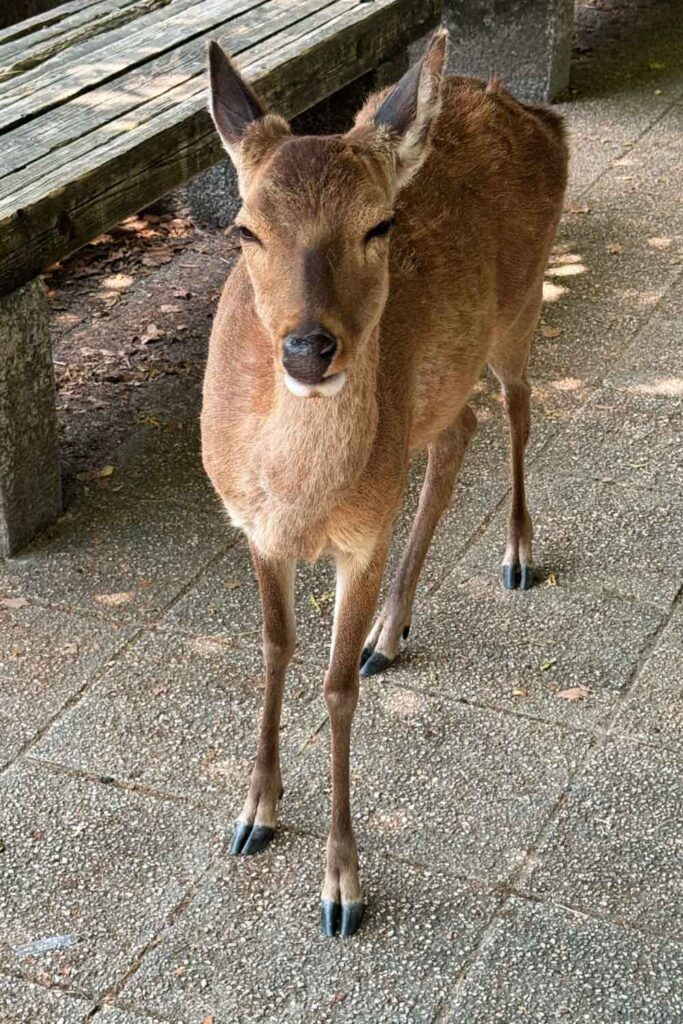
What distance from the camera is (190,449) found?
570 cm

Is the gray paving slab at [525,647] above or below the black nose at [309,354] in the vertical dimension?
below

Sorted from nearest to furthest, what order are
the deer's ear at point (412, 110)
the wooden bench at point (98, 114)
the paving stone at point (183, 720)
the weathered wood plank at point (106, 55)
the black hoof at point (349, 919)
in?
the deer's ear at point (412, 110) → the black hoof at point (349, 919) → the paving stone at point (183, 720) → the wooden bench at point (98, 114) → the weathered wood plank at point (106, 55)

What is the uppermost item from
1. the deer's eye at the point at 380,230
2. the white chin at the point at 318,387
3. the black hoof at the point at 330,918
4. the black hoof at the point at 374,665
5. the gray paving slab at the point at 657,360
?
the deer's eye at the point at 380,230

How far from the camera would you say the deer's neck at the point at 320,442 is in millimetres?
3367

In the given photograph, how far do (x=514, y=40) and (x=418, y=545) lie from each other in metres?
4.73

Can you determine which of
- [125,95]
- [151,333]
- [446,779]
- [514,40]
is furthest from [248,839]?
[514,40]

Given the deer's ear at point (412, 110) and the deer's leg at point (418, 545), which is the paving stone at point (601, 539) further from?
the deer's ear at point (412, 110)

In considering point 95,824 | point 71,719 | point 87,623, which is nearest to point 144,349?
point 87,623

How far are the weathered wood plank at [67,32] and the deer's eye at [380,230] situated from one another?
289 centimetres

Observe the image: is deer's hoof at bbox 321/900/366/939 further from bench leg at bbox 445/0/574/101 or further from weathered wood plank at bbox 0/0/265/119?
bench leg at bbox 445/0/574/101

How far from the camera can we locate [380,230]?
3.20 metres

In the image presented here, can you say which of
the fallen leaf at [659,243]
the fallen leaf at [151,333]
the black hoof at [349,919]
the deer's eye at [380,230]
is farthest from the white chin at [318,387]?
the fallen leaf at [659,243]

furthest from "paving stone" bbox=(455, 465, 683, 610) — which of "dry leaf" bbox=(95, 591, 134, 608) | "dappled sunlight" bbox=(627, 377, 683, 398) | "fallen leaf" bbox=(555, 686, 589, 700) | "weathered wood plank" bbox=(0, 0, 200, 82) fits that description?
"weathered wood plank" bbox=(0, 0, 200, 82)

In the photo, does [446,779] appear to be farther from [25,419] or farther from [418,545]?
[25,419]
